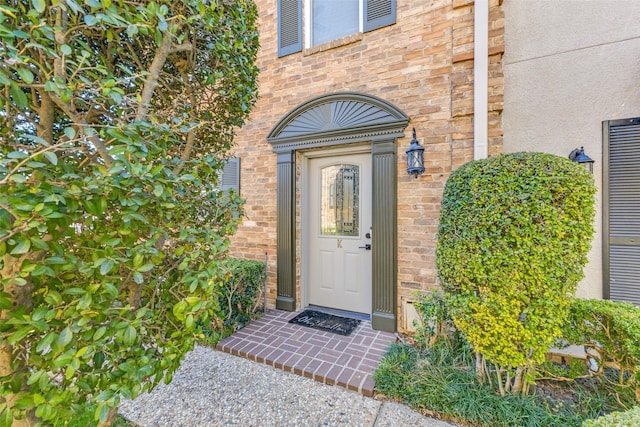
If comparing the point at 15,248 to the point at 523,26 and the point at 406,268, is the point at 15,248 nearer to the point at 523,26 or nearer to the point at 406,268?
the point at 406,268

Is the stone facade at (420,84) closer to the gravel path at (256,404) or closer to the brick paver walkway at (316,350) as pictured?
the brick paver walkway at (316,350)

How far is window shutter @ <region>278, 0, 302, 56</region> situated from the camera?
3.73 metres

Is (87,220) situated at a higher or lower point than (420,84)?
lower

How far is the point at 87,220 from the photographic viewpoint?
1.03m

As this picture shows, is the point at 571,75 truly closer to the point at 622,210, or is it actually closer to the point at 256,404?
the point at 622,210

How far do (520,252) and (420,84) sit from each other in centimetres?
216

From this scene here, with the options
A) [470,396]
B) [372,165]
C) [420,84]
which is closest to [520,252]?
[470,396]

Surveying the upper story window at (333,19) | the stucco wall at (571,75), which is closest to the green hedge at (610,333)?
the stucco wall at (571,75)

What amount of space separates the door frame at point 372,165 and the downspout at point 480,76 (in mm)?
714

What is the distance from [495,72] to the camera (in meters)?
2.81

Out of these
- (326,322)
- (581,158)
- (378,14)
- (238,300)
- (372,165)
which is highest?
(378,14)

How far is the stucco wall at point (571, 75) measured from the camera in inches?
94.3

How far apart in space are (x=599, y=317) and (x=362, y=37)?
11.8 ft

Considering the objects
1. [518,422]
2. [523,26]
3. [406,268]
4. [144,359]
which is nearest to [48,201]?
[144,359]
